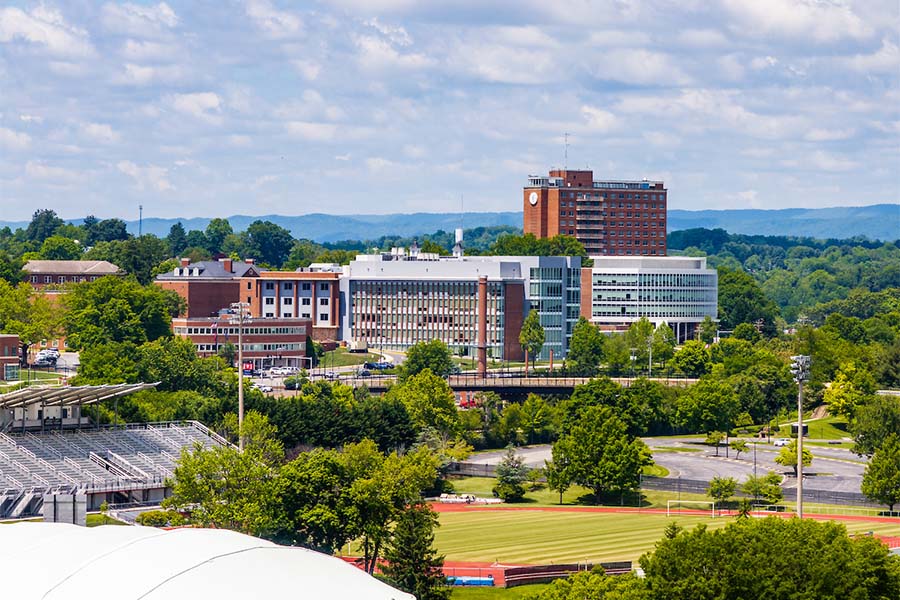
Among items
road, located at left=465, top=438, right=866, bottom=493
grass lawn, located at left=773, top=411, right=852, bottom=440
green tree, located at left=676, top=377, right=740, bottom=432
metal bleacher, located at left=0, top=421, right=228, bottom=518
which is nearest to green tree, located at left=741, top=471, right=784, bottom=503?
road, located at left=465, top=438, right=866, bottom=493

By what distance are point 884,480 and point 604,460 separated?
1851cm

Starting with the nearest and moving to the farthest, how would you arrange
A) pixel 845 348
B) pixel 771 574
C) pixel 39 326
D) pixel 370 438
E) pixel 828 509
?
pixel 771 574 < pixel 828 509 < pixel 370 438 < pixel 845 348 < pixel 39 326

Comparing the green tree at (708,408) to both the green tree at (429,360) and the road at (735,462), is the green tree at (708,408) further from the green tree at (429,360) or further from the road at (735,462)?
the green tree at (429,360)

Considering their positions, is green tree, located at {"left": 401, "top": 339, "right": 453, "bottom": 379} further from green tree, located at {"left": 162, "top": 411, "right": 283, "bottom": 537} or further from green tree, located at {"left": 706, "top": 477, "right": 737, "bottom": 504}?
green tree, located at {"left": 162, "top": 411, "right": 283, "bottom": 537}

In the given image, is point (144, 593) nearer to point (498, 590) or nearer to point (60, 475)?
point (498, 590)

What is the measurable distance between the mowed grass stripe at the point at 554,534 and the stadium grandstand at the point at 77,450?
682 inches

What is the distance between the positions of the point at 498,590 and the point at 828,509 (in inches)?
1457

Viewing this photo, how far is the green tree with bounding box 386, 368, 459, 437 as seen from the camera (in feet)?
450

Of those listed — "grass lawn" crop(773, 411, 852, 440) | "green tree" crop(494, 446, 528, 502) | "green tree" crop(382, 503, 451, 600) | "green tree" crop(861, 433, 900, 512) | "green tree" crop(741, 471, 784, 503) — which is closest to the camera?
"green tree" crop(382, 503, 451, 600)

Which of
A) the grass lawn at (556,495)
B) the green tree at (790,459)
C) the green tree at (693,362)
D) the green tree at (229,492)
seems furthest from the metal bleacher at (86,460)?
the green tree at (693,362)

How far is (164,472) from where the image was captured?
3920 inches

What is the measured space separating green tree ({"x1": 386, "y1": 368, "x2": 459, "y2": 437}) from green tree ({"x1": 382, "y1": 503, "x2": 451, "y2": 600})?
6051 centimetres

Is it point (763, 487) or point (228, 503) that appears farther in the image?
point (763, 487)

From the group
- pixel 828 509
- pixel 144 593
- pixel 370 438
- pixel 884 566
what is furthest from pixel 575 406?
pixel 144 593
